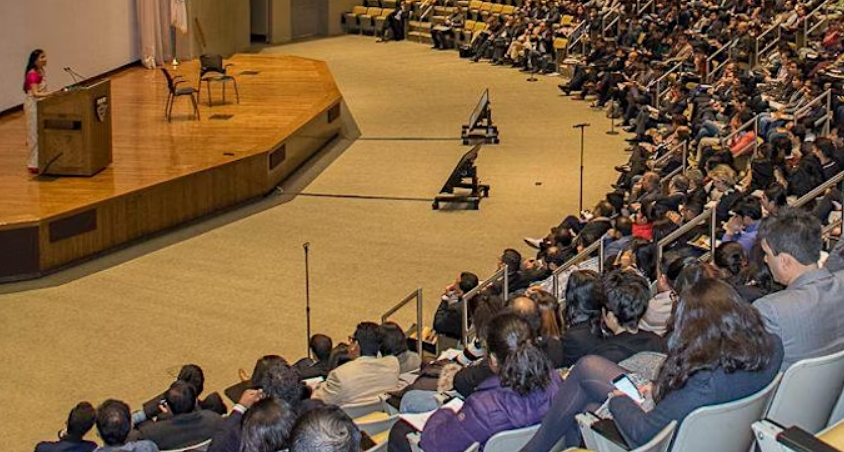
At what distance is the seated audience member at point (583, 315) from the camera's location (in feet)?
16.0

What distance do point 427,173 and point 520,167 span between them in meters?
1.12

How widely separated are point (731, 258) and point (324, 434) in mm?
3693

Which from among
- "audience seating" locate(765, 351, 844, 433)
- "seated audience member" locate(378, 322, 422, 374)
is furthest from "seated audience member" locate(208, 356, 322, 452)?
"audience seating" locate(765, 351, 844, 433)

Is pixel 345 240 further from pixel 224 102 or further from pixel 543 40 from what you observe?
pixel 543 40

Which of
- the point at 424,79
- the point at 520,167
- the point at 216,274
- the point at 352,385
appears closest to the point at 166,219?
the point at 216,274

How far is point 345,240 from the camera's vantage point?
37.2ft

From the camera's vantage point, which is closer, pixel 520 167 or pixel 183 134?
pixel 183 134

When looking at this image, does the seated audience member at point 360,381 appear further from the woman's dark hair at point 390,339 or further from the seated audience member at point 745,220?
the seated audience member at point 745,220

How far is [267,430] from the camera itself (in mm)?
3615

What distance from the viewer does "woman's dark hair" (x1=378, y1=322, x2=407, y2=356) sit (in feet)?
19.9

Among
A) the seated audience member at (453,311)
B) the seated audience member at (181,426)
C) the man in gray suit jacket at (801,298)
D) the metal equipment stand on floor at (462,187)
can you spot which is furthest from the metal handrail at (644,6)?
the man in gray suit jacket at (801,298)

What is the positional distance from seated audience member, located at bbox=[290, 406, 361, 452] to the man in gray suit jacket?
4.61 ft

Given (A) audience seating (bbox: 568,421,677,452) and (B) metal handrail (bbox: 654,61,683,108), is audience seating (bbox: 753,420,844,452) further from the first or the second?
(B) metal handrail (bbox: 654,61,683,108)

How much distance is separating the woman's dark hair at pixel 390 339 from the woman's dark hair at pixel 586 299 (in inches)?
45.8
